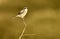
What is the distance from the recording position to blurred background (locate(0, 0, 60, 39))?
1.12 m

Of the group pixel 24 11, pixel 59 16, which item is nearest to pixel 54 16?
pixel 59 16

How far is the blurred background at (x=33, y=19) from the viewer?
112 cm

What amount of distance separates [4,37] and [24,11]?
282mm

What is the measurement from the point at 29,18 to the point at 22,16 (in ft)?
0.21

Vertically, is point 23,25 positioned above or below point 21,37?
above

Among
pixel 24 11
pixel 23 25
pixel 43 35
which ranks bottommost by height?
pixel 43 35

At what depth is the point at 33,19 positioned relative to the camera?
3.79ft

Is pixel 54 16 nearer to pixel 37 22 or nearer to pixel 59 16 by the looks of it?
pixel 59 16

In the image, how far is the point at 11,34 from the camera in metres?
1.13

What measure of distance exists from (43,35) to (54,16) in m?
0.20

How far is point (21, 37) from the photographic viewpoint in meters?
1.12

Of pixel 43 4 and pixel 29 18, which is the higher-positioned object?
pixel 43 4

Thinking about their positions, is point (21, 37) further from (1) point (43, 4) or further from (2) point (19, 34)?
(1) point (43, 4)

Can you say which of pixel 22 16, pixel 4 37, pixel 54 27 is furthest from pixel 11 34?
pixel 54 27
